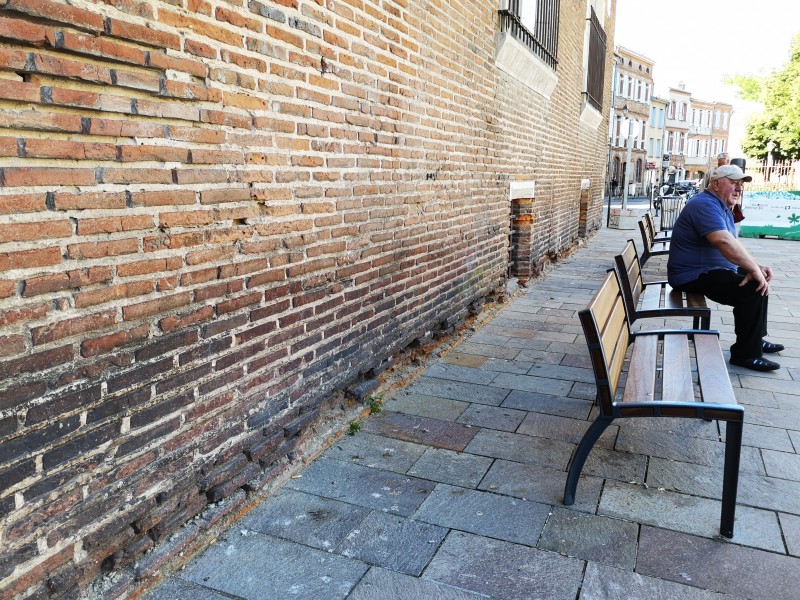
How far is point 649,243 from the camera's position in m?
7.82

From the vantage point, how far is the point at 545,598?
7.65 feet

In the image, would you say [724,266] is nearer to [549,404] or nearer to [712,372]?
[549,404]

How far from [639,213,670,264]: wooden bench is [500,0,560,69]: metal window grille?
8.32 feet

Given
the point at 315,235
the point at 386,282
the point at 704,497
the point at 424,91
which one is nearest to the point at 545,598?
the point at 704,497

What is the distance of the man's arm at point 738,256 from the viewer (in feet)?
15.1

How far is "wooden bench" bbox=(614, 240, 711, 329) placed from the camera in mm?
4488

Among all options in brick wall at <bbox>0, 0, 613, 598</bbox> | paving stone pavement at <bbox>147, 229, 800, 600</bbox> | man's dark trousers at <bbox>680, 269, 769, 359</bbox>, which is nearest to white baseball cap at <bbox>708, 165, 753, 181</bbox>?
man's dark trousers at <bbox>680, 269, 769, 359</bbox>

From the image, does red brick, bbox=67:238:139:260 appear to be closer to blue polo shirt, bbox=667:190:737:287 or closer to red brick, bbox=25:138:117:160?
red brick, bbox=25:138:117:160

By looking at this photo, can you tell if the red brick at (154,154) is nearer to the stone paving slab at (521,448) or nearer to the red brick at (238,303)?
the red brick at (238,303)

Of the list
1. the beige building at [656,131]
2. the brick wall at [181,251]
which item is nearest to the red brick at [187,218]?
the brick wall at [181,251]

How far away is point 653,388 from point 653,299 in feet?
7.67

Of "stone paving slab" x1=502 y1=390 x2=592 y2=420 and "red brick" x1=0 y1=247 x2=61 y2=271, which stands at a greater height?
"red brick" x1=0 y1=247 x2=61 y2=271

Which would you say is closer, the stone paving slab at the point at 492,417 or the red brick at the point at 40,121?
the red brick at the point at 40,121

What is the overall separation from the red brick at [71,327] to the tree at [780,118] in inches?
1407
